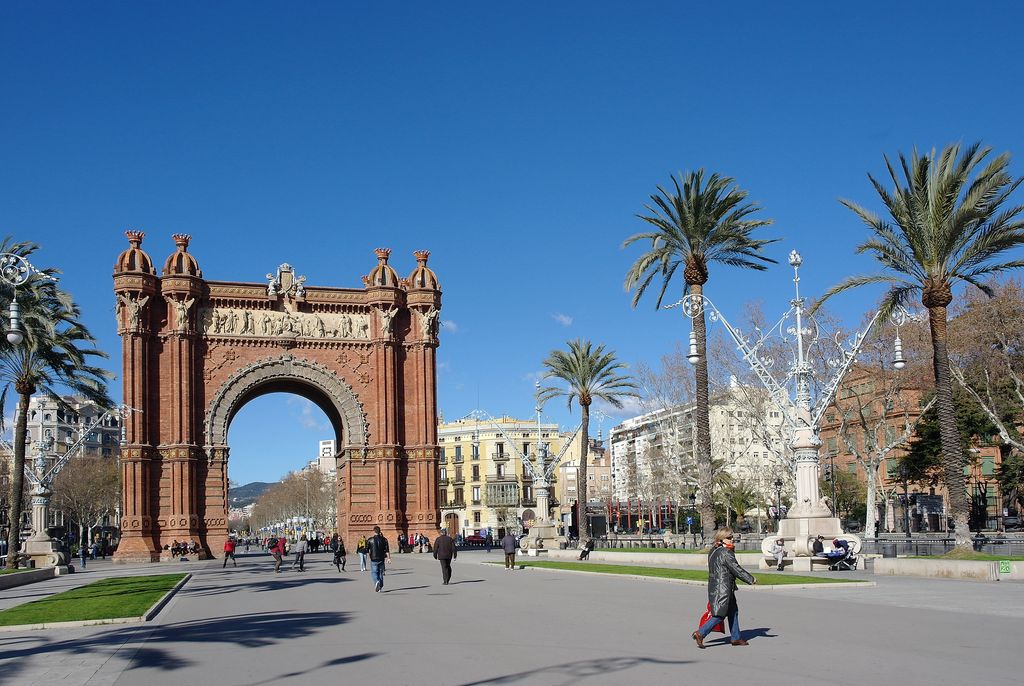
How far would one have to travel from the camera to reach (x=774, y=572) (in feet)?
89.9

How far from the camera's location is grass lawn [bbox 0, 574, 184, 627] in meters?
19.2

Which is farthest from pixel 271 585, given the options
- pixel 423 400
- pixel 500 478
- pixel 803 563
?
pixel 500 478

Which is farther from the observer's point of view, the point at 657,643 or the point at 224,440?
the point at 224,440

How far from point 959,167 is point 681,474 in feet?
102

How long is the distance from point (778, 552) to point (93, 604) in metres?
17.6

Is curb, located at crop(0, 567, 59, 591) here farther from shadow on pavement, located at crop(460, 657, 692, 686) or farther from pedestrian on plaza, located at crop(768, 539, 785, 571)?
shadow on pavement, located at crop(460, 657, 692, 686)

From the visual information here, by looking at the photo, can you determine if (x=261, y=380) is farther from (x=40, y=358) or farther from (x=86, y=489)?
(x=86, y=489)

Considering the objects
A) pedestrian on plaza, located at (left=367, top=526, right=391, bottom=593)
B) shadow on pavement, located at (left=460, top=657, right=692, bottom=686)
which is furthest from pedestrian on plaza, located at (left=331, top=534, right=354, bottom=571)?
shadow on pavement, located at (left=460, top=657, right=692, bottom=686)

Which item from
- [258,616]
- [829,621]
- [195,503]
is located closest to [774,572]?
[829,621]

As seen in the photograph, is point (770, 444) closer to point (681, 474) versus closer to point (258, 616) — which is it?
point (681, 474)

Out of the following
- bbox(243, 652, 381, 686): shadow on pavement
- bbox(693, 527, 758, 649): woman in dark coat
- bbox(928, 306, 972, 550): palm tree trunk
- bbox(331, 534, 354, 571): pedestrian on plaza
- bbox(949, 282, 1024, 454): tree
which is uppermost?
bbox(949, 282, 1024, 454): tree

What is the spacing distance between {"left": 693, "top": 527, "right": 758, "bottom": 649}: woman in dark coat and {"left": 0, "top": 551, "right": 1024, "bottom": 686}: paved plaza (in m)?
0.29

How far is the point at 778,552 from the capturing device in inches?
1113

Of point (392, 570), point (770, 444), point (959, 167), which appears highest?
point (959, 167)
